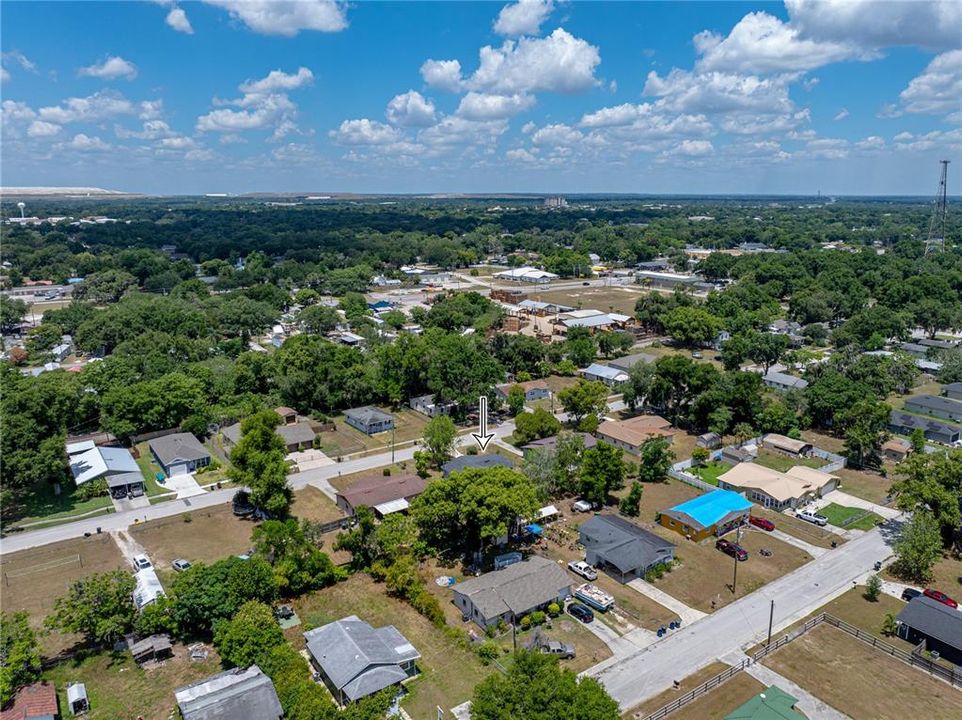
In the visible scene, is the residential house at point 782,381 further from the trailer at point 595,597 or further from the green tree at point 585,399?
the trailer at point 595,597

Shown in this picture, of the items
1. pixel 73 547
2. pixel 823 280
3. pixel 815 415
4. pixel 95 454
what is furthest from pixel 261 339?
pixel 823 280

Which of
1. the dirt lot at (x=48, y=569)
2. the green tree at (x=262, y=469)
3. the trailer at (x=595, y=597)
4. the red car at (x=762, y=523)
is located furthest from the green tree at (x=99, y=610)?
the red car at (x=762, y=523)

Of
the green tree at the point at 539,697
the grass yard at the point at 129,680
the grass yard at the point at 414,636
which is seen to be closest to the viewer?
the green tree at the point at 539,697

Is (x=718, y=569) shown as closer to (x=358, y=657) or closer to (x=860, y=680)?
(x=860, y=680)

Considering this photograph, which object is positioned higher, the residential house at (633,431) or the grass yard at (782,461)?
the residential house at (633,431)

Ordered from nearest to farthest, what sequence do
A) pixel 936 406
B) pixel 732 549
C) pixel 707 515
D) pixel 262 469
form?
pixel 732 549 < pixel 707 515 < pixel 262 469 < pixel 936 406

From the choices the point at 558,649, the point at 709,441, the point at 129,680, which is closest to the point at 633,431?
the point at 709,441

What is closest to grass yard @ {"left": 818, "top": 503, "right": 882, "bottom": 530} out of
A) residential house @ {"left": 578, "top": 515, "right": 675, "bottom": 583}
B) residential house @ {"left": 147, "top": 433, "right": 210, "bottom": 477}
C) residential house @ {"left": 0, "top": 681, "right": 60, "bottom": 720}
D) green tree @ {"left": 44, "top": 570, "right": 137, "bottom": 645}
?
residential house @ {"left": 578, "top": 515, "right": 675, "bottom": 583}
